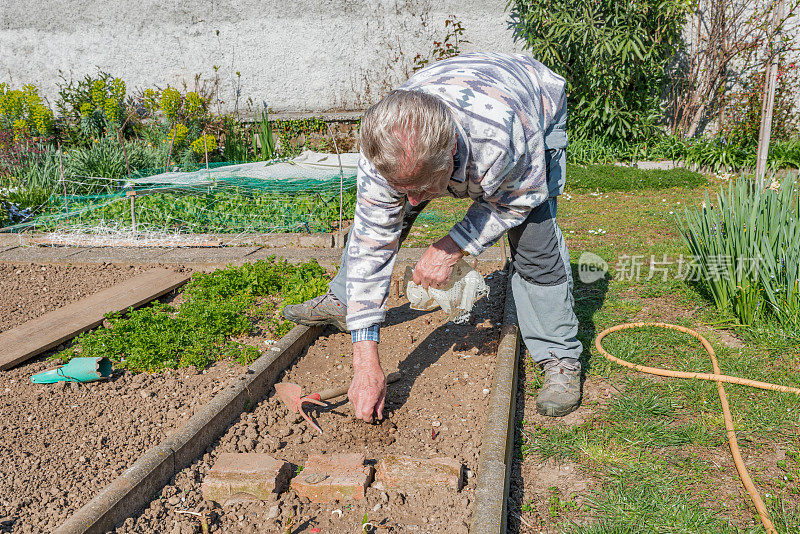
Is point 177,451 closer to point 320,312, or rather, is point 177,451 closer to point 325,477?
point 325,477

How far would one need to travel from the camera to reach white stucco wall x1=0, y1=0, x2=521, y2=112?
30.5 feet

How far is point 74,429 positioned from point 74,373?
403mm

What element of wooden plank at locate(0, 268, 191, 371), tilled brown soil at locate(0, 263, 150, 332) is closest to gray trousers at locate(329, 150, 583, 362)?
wooden plank at locate(0, 268, 191, 371)

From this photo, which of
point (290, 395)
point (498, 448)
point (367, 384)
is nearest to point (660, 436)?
point (498, 448)

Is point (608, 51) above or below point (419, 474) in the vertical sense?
above

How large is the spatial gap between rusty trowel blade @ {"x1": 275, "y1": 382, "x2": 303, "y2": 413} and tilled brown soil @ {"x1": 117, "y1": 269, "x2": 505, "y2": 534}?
0.05m

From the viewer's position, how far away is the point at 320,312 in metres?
3.21

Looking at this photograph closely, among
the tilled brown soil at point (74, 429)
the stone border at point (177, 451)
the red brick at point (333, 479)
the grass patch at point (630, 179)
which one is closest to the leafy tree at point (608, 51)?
the grass patch at point (630, 179)

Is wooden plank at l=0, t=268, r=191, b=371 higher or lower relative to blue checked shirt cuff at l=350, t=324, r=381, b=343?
lower

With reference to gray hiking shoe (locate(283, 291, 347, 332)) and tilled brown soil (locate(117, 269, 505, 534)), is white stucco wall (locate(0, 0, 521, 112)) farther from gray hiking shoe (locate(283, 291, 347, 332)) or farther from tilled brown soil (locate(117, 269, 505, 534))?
gray hiking shoe (locate(283, 291, 347, 332))

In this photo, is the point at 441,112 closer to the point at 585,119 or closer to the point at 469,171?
the point at 469,171

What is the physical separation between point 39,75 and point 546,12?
7577 millimetres

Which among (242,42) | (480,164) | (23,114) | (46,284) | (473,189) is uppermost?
(242,42)

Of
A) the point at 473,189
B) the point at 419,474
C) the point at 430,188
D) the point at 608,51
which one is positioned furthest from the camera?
the point at 608,51
